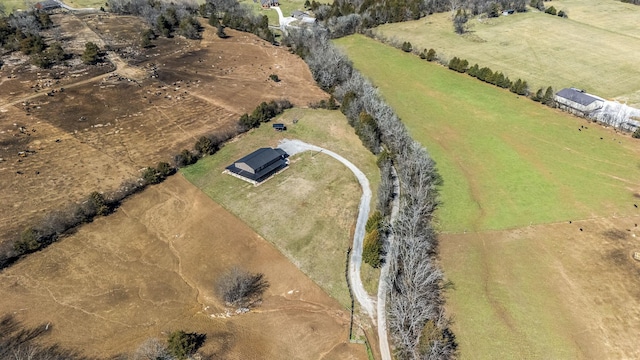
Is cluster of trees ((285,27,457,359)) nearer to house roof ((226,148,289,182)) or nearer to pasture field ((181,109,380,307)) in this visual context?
pasture field ((181,109,380,307))

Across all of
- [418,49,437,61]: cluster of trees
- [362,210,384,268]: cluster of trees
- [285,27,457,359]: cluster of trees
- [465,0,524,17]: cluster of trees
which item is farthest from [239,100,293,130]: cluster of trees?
[465,0,524,17]: cluster of trees

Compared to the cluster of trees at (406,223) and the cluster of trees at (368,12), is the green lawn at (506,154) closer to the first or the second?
the cluster of trees at (406,223)

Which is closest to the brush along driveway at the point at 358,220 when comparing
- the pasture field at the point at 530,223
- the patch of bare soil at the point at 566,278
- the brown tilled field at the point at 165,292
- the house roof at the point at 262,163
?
the brown tilled field at the point at 165,292

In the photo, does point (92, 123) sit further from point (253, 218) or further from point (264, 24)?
point (264, 24)

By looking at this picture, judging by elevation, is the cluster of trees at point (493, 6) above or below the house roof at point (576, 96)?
above

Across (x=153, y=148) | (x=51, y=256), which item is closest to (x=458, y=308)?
(x=51, y=256)

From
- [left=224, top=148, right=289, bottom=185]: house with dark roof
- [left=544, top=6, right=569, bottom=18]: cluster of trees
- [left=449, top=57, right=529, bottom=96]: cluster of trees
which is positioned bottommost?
[left=224, top=148, right=289, bottom=185]: house with dark roof
